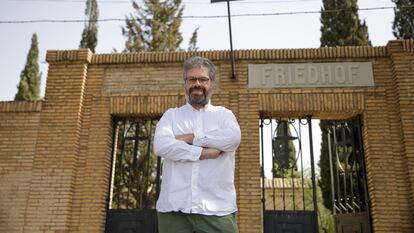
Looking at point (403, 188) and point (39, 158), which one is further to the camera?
point (39, 158)

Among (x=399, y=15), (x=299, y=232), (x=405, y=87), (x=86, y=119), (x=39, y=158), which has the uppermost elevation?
(x=399, y=15)

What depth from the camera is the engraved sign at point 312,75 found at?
23.0ft

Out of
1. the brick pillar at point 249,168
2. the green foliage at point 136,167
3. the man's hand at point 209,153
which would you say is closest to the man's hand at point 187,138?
the man's hand at point 209,153

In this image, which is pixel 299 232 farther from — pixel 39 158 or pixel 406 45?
pixel 39 158

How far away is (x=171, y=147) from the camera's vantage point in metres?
2.33

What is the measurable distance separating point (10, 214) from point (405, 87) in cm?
703

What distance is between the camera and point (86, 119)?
283 inches

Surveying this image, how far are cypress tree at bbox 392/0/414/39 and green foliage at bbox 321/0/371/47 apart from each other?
10.3 ft

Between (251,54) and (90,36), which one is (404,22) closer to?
(251,54)

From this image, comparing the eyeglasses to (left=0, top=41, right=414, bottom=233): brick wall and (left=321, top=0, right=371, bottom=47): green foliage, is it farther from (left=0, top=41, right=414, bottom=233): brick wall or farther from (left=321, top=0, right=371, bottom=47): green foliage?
(left=321, top=0, right=371, bottom=47): green foliage

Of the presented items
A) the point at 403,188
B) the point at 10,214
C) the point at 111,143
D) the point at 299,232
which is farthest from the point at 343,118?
the point at 10,214

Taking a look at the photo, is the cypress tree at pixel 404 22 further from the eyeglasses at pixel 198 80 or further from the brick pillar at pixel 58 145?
the eyeglasses at pixel 198 80

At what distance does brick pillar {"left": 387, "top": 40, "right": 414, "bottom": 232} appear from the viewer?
20.5ft

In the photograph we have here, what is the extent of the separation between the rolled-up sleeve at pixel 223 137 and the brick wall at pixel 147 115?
4.18 m
